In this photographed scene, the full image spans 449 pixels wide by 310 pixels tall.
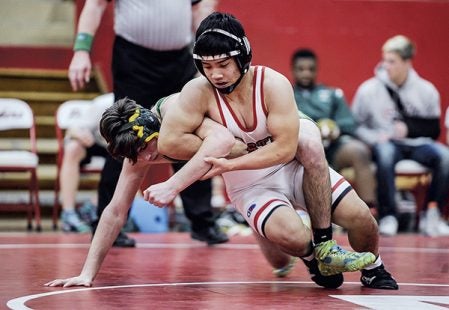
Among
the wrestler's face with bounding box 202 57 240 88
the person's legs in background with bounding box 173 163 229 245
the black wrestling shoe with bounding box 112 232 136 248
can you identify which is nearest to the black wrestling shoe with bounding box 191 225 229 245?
the person's legs in background with bounding box 173 163 229 245

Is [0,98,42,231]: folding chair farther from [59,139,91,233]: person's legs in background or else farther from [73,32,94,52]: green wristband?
[73,32,94,52]: green wristband

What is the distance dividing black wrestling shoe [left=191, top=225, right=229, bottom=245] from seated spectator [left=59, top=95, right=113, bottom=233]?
1.57 metres

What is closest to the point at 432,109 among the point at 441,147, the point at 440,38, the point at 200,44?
the point at 441,147

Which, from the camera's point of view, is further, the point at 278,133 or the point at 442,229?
the point at 442,229

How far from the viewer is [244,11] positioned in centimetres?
999

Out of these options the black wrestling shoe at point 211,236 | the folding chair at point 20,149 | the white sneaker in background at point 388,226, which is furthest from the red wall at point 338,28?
the black wrestling shoe at point 211,236

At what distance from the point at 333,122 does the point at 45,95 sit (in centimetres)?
300

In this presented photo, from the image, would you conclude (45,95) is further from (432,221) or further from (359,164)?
(432,221)

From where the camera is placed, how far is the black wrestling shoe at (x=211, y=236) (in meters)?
6.69

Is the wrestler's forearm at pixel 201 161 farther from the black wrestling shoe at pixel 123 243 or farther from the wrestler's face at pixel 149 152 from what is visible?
the black wrestling shoe at pixel 123 243

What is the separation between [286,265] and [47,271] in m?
1.08

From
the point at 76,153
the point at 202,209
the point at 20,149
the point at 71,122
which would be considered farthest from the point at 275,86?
the point at 20,149

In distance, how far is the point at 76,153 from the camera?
8391mm

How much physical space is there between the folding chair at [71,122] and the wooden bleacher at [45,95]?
34 cm
